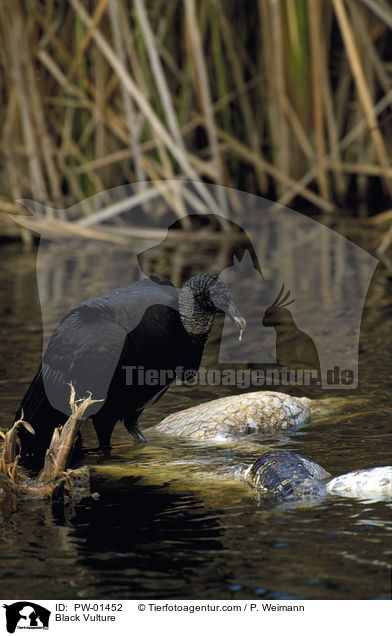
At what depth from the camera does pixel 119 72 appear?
27.5ft

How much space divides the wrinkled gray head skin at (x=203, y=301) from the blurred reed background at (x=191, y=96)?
13.0 ft

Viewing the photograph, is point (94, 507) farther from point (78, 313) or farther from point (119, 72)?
point (119, 72)

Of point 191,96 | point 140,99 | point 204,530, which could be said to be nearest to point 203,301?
point 204,530

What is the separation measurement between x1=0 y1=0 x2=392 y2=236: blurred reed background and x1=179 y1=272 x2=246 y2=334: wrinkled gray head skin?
Result: 13.0 ft

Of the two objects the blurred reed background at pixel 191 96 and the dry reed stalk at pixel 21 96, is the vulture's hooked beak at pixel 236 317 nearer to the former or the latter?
the blurred reed background at pixel 191 96

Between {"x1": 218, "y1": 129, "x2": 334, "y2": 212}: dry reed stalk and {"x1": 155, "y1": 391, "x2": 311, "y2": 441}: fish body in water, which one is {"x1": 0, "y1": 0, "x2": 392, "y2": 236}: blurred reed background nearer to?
{"x1": 218, "y1": 129, "x2": 334, "y2": 212}: dry reed stalk

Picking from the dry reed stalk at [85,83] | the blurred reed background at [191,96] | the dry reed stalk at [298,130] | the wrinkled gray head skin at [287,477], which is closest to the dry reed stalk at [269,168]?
the blurred reed background at [191,96]

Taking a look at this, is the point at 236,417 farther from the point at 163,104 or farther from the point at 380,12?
the point at 380,12

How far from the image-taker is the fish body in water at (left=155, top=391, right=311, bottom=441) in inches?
196

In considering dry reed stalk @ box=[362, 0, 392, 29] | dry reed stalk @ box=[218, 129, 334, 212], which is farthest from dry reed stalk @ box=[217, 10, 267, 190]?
dry reed stalk @ box=[362, 0, 392, 29]

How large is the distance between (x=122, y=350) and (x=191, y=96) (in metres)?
6.36

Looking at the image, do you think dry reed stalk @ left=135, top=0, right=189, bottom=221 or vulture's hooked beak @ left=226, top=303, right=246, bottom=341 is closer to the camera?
vulture's hooked beak @ left=226, top=303, right=246, bottom=341

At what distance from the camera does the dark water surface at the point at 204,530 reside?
3256 mm

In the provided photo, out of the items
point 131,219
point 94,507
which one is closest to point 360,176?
point 131,219
